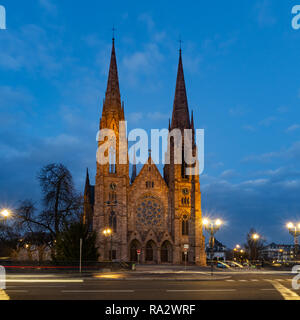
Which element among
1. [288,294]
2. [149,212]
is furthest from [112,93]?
[288,294]

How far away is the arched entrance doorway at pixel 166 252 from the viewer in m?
60.3

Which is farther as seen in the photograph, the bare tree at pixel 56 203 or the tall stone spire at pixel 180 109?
the tall stone spire at pixel 180 109

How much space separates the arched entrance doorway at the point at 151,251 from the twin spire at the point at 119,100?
76.6ft

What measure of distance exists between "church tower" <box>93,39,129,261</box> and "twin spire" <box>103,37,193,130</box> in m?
0.20

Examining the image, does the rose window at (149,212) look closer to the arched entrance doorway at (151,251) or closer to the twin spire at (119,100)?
the arched entrance doorway at (151,251)

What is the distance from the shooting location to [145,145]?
65625mm

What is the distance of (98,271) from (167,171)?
39758 millimetres

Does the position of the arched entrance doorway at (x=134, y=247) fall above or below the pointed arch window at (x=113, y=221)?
below

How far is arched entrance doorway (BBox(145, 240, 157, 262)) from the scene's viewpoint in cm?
5966

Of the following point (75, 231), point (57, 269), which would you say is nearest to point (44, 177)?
point (75, 231)
